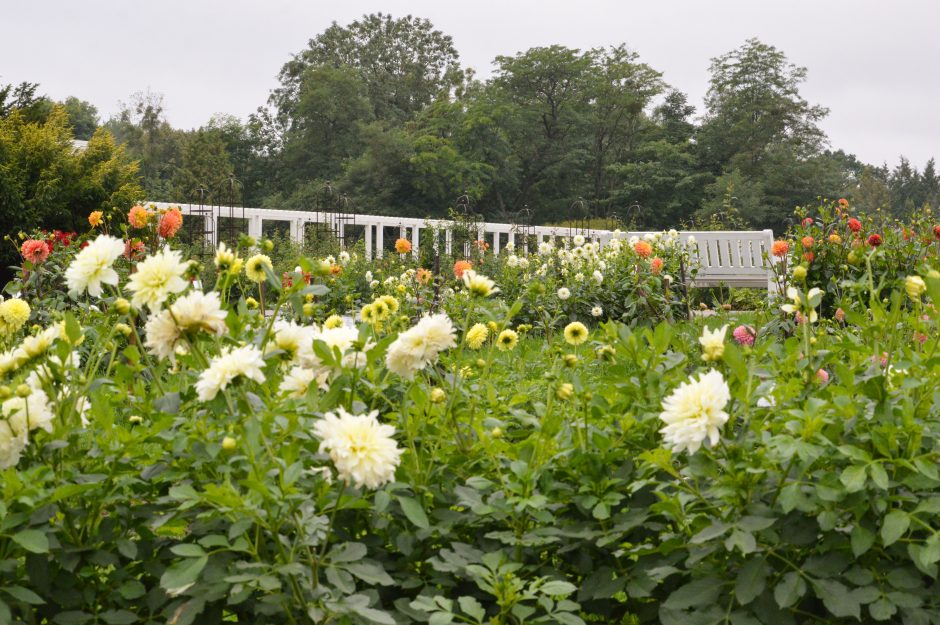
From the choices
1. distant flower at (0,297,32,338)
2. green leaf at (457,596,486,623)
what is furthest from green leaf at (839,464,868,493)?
distant flower at (0,297,32,338)

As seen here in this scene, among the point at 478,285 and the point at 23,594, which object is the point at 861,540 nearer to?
the point at 478,285

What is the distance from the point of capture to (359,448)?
1042 mm

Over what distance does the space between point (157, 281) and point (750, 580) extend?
859mm

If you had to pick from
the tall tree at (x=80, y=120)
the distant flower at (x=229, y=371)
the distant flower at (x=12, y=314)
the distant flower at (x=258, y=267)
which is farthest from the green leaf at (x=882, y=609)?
the tall tree at (x=80, y=120)

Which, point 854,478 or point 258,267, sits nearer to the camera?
point 854,478

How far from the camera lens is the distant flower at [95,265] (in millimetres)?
1270

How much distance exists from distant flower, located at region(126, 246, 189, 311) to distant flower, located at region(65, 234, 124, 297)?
107mm

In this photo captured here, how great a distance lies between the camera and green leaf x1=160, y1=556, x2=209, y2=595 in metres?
1.05

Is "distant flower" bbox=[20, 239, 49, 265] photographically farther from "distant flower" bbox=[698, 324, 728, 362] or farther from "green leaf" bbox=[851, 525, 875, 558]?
"green leaf" bbox=[851, 525, 875, 558]

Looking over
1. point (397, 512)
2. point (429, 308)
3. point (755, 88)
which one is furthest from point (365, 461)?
point (755, 88)

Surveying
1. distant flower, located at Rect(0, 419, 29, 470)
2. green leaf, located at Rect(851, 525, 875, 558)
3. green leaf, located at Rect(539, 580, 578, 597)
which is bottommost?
green leaf, located at Rect(539, 580, 578, 597)

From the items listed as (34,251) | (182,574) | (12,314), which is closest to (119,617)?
(182,574)

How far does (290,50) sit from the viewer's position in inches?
1321

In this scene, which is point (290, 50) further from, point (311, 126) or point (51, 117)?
point (51, 117)
